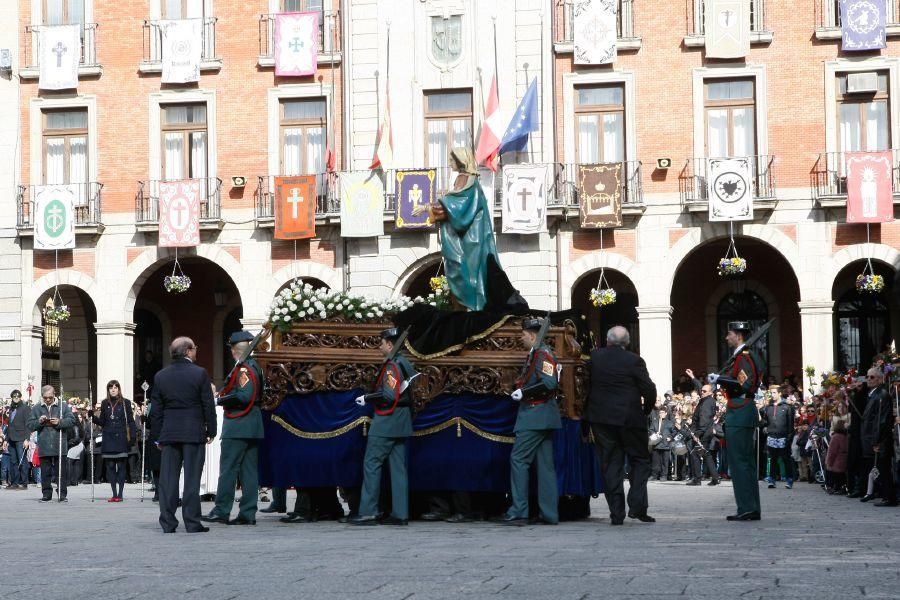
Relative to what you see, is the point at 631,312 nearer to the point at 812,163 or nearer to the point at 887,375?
the point at 812,163

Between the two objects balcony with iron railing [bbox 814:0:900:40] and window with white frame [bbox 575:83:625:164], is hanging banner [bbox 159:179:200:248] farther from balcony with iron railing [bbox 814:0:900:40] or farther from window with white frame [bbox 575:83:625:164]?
balcony with iron railing [bbox 814:0:900:40]

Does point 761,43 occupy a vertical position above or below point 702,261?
above

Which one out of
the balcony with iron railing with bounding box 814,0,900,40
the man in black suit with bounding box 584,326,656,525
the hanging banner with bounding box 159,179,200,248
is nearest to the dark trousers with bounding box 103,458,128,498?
the man in black suit with bounding box 584,326,656,525

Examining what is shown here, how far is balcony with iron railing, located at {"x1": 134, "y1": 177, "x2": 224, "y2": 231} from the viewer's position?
1277 inches

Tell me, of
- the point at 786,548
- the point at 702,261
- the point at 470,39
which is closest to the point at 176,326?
the point at 470,39

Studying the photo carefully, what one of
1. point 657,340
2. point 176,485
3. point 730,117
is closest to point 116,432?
point 176,485

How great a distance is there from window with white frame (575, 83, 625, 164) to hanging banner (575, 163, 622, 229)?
2.59ft

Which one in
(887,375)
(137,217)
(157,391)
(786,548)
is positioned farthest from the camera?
(137,217)

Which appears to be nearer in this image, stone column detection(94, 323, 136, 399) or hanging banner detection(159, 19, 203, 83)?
hanging banner detection(159, 19, 203, 83)

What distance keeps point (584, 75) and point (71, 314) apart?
547 inches

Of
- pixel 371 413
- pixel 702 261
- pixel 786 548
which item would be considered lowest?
pixel 786 548

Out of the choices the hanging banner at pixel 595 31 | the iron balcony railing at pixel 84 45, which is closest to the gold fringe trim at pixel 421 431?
the hanging banner at pixel 595 31

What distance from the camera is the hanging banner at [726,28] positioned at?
30.8 m

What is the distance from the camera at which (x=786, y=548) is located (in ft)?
34.4
